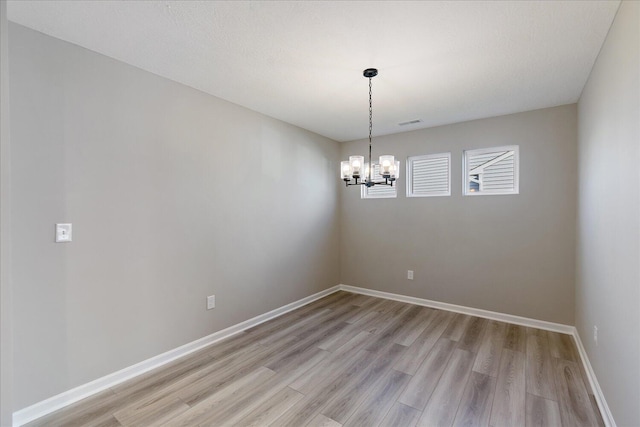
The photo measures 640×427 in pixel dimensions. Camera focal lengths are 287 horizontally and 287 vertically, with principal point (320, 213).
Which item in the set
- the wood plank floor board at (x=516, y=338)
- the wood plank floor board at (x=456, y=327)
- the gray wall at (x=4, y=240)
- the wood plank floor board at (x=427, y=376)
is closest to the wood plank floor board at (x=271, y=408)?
the wood plank floor board at (x=427, y=376)

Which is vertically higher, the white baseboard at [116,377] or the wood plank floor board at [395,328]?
the white baseboard at [116,377]

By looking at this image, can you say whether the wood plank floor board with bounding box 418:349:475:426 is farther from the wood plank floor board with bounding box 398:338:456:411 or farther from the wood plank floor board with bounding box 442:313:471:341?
the wood plank floor board with bounding box 442:313:471:341

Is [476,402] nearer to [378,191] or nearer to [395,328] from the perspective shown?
[395,328]

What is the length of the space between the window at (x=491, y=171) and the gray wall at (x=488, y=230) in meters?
0.09

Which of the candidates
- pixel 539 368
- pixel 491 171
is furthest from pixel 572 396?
pixel 491 171

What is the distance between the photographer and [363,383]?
2.29 m

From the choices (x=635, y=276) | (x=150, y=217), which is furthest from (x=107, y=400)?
(x=635, y=276)

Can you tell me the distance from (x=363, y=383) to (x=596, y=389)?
169 centimetres

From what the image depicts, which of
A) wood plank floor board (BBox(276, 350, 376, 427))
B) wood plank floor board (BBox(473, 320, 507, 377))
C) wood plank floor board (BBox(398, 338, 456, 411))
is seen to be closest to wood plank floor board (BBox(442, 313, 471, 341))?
wood plank floor board (BBox(398, 338, 456, 411))

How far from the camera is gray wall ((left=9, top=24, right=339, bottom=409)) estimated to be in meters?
1.87

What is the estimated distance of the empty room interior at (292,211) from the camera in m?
1.78

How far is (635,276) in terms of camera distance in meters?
1.44

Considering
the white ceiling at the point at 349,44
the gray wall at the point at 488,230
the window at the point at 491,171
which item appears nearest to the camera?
the white ceiling at the point at 349,44

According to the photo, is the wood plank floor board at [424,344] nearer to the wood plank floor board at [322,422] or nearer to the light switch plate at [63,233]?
the wood plank floor board at [322,422]
